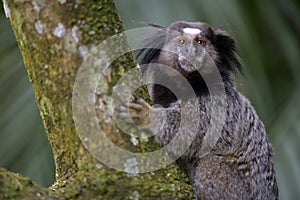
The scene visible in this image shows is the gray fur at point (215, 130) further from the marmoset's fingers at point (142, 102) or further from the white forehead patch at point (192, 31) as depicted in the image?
the marmoset's fingers at point (142, 102)

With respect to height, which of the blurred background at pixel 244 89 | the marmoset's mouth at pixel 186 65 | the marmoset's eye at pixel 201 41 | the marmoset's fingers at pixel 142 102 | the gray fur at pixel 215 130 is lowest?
the blurred background at pixel 244 89

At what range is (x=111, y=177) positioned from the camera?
2.40 m

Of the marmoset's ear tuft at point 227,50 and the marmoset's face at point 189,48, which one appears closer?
the marmoset's face at point 189,48

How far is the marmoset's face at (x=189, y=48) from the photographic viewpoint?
352 cm

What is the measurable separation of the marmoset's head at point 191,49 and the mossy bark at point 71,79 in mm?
990

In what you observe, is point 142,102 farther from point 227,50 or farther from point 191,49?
point 227,50

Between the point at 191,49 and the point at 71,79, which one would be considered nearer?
the point at 71,79

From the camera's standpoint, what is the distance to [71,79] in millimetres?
2479

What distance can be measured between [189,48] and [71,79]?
1.16 m

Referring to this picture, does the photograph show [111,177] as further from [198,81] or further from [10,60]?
[10,60]

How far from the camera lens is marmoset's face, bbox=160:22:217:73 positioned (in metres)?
3.52

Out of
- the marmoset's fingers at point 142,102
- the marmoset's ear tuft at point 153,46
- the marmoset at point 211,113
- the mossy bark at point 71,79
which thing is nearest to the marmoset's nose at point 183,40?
the marmoset at point 211,113

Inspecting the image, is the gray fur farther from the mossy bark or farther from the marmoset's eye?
the mossy bark

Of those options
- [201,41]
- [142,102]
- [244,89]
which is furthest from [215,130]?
[244,89]
